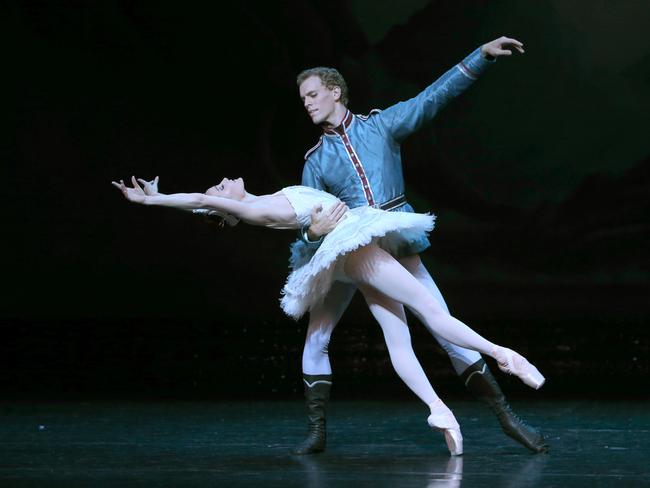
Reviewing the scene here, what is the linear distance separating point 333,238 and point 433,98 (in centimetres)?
54

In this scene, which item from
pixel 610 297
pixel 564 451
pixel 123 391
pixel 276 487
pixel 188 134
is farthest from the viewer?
pixel 188 134

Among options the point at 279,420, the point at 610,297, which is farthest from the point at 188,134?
the point at 279,420

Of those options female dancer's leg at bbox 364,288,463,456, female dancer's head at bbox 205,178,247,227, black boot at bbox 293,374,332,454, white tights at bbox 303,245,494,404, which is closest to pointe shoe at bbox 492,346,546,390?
white tights at bbox 303,245,494,404

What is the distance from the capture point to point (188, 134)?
6461 millimetres

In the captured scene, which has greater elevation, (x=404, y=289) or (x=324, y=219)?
(x=324, y=219)

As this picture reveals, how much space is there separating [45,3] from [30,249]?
1.53 m

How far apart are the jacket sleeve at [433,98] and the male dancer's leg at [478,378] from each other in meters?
0.39

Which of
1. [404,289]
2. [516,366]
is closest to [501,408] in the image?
[516,366]

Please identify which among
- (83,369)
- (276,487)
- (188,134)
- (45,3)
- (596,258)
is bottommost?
(276,487)

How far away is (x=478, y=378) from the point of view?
2986mm

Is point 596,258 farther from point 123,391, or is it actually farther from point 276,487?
point 276,487

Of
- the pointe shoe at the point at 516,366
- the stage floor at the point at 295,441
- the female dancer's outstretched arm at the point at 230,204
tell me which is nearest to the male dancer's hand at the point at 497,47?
the female dancer's outstretched arm at the point at 230,204

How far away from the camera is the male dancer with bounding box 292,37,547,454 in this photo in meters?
2.97

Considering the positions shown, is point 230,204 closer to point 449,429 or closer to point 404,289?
point 404,289
